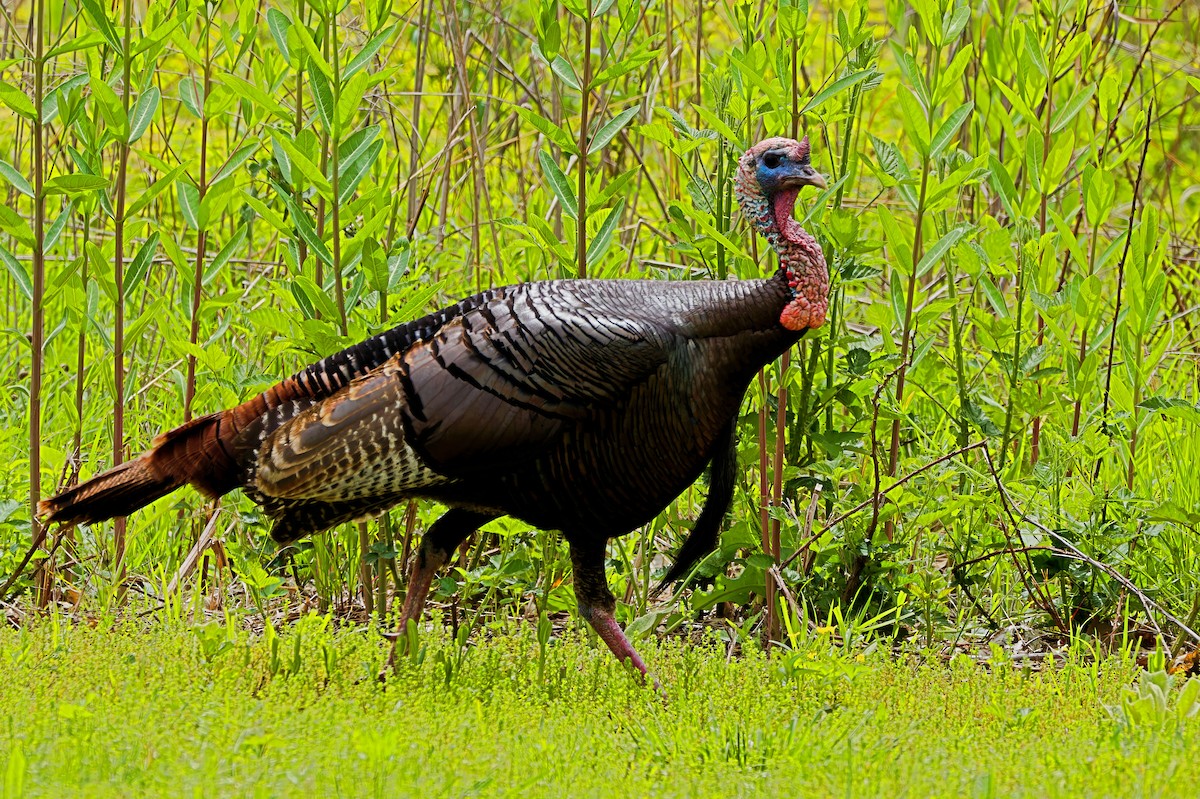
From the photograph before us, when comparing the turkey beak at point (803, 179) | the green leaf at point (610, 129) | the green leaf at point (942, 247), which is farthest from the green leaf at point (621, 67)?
the green leaf at point (942, 247)

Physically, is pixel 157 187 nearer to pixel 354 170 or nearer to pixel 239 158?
pixel 239 158

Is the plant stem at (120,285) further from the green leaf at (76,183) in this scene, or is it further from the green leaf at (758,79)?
the green leaf at (758,79)

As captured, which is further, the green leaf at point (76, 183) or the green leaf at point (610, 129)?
the green leaf at point (610, 129)

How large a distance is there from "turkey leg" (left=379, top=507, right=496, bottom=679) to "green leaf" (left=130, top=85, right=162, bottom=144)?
1625 millimetres

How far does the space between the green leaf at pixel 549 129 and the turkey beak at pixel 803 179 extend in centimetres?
78

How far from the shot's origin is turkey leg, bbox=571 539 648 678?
4.88 meters

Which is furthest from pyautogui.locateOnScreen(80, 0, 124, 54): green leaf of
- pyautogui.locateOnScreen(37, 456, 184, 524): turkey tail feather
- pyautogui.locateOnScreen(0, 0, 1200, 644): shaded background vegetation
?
pyautogui.locateOnScreen(37, 456, 184, 524): turkey tail feather

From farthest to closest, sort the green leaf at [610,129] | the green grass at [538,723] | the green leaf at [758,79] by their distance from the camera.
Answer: the green leaf at [610,129], the green leaf at [758,79], the green grass at [538,723]

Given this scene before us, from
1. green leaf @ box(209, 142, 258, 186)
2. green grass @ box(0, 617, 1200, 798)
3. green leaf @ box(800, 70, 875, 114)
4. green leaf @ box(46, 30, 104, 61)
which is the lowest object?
green grass @ box(0, 617, 1200, 798)

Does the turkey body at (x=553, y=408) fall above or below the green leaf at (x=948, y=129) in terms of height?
below

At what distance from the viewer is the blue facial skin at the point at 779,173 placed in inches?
188

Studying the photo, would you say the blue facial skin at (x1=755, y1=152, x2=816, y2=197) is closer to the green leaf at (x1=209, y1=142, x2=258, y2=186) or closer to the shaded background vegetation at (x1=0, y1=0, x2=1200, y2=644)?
the shaded background vegetation at (x1=0, y1=0, x2=1200, y2=644)

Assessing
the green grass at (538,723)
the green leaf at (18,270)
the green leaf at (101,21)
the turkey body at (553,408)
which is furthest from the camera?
the green leaf at (18,270)

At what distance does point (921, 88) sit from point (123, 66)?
105 inches
